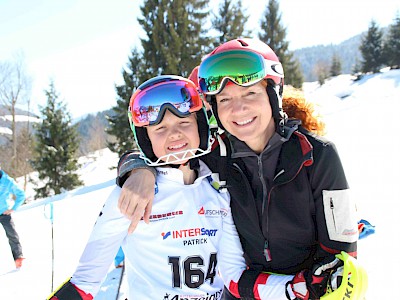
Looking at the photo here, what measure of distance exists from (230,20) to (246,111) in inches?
1147

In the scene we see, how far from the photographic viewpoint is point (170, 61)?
2180 centimetres

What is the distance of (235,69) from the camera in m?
1.92

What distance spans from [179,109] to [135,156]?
55 centimetres

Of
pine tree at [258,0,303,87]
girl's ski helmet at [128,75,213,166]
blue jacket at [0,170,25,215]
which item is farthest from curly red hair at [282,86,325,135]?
pine tree at [258,0,303,87]

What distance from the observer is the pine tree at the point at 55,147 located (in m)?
23.2

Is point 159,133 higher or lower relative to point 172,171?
higher

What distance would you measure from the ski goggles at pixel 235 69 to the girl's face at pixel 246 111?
5 cm

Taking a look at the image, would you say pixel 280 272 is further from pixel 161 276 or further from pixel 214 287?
pixel 161 276

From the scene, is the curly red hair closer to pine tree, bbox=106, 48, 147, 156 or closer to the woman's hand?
the woman's hand

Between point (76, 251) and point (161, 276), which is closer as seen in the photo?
point (161, 276)

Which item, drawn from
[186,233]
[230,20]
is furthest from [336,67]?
[186,233]

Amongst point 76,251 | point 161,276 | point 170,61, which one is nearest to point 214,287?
point 161,276

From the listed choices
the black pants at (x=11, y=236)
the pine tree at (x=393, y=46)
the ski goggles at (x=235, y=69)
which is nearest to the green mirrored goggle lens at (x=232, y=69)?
the ski goggles at (x=235, y=69)

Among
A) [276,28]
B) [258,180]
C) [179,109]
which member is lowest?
[258,180]
